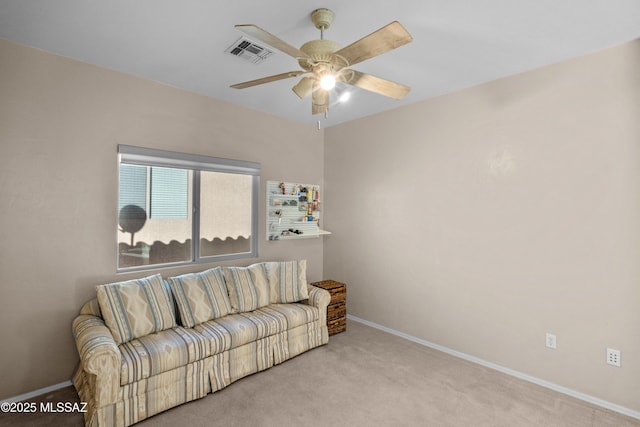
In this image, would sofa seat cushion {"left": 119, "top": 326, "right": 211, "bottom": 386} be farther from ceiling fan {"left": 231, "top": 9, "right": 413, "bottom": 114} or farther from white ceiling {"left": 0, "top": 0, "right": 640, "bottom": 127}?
white ceiling {"left": 0, "top": 0, "right": 640, "bottom": 127}

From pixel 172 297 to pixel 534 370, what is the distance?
3.21 meters

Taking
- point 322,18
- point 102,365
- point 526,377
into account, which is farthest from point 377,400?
point 322,18

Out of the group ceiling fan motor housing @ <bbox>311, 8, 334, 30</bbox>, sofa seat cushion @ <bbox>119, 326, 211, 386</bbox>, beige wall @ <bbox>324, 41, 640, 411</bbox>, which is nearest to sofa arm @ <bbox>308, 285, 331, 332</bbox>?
beige wall @ <bbox>324, 41, 640, 411</bbox>

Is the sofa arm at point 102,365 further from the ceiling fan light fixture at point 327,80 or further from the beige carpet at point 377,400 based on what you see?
the ceiling fan light fixture at point 327,80

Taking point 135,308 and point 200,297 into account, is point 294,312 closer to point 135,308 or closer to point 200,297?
point 200,297

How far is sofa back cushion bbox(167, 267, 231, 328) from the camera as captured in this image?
279cm

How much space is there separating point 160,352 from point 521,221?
3.10m

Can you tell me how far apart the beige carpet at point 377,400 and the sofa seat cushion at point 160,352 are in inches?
12.8

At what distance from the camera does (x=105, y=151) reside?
2797 mm

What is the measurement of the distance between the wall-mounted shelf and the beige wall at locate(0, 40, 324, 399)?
1.39 metres

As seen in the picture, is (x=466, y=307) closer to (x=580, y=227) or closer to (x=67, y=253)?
(x=580, y=227)

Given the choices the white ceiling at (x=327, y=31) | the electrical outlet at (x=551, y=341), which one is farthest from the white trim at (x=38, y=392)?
the electrical outlet at (x=551, y=341)

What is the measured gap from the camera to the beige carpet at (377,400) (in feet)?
7.23

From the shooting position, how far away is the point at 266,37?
1.57 m
